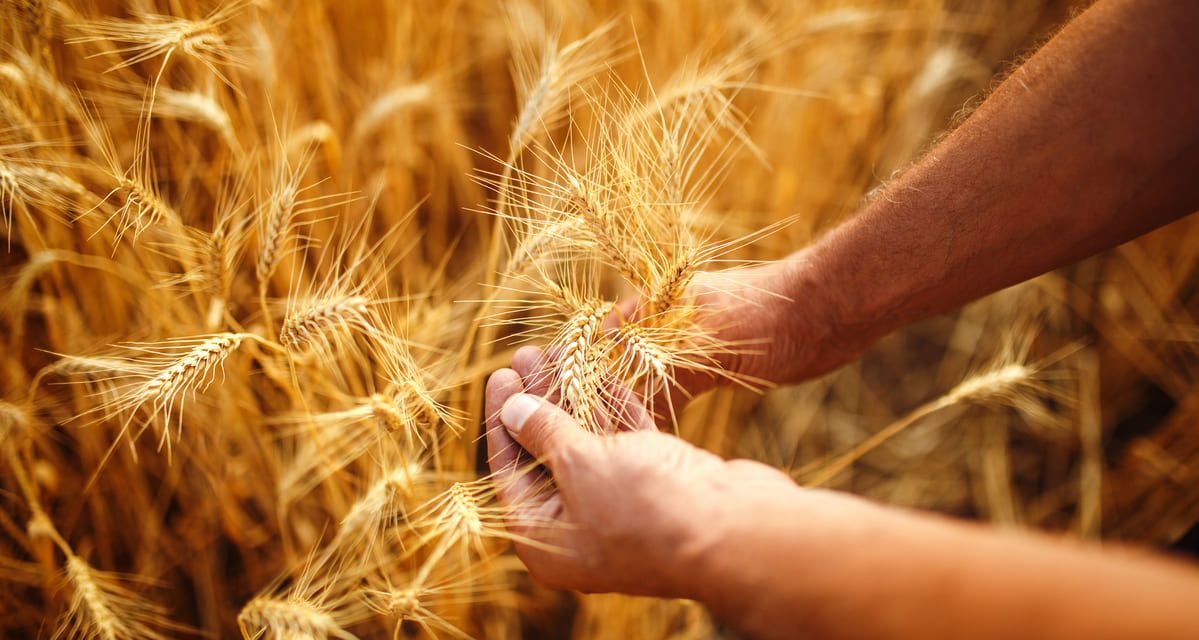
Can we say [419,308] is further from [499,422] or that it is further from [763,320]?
[763,320]

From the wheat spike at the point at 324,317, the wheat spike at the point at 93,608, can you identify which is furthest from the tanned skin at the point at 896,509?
the wheat spike at the point at 93,608

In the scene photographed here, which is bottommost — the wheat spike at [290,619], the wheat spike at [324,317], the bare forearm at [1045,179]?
the wheat spike at [290,619]

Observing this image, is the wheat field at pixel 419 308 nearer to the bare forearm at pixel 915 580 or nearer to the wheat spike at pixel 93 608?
the wheat spike at pixel 93 608

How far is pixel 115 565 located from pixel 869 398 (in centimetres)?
192

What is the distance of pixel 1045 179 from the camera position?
800mm

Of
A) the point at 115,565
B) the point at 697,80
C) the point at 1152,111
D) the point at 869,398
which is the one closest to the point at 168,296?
the point at 115,565

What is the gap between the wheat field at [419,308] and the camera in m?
0.81

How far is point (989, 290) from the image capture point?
92 cm

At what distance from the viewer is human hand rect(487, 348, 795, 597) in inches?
24.8

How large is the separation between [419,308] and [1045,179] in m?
1.01

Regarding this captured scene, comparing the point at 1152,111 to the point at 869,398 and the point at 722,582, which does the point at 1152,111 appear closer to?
the point at 722,582

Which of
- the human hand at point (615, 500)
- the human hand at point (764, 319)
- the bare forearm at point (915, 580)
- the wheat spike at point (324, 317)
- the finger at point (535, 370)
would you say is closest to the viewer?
the bare forearm at point (915, 580)

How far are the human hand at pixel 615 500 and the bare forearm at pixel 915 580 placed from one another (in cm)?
4

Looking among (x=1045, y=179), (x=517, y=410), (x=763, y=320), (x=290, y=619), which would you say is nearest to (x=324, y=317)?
(x=517, y=410)
